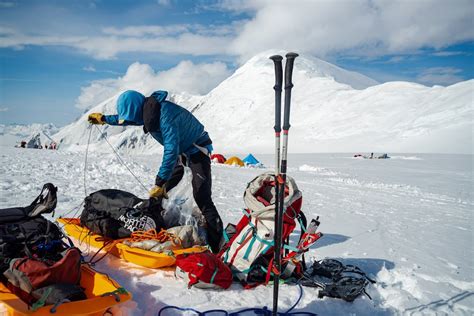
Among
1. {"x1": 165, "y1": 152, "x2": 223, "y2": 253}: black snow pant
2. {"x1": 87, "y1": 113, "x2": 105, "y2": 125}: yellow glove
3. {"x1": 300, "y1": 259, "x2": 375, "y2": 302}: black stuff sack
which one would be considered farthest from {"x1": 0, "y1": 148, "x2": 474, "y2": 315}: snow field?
{"x1": 87, "y1": 113, "x2": 105, "y2": 125}: yellow glove

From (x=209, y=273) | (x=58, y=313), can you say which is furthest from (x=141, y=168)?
(x=58, y=313)

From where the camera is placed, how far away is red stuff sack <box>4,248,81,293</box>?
256 cm

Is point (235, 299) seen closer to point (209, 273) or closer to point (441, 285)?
point (209, 273)

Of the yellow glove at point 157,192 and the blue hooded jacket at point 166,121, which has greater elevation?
the blue hooded jacket at point 166,121

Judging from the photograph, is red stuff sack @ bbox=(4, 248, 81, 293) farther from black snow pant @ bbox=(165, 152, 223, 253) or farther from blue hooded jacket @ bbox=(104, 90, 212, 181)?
black snow pant @ bbox=(165, 152, 223, 253)

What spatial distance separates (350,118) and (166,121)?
50007 millimetres

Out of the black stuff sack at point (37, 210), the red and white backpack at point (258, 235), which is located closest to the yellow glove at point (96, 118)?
the black stuff sack at point (37, 210)

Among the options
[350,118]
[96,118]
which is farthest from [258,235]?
[350,118]

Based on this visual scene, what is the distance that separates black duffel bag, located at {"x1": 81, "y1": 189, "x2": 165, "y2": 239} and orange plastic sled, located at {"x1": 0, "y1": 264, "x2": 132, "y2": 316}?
1.36m

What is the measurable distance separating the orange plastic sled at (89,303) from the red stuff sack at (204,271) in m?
0.81

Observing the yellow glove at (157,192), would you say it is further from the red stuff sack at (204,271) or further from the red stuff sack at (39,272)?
the red stuff sack at (39,272)

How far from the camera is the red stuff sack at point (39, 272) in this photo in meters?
2.56

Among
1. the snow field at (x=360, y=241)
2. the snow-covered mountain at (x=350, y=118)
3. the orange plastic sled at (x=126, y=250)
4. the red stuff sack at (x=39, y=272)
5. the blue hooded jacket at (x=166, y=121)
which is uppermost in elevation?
the snow-covered mountain at (x=350, y=118)

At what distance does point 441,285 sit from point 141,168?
1072 cm
